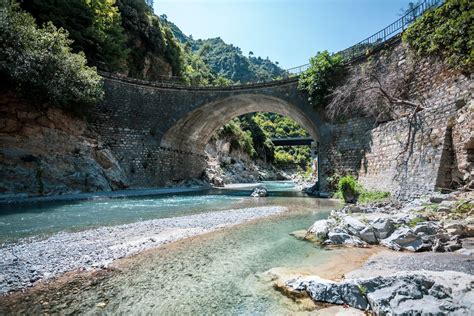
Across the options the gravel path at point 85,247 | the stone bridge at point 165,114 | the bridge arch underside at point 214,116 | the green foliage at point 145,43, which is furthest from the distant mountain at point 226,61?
the gravel path at point 85,247

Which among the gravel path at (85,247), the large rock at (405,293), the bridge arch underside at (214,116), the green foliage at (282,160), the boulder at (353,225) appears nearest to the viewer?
the large rock at (405,293)

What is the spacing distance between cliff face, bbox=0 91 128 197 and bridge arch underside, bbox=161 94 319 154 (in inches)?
314

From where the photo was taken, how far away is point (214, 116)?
28844 mm

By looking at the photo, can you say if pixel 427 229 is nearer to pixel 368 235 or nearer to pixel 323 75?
pixel 368 235

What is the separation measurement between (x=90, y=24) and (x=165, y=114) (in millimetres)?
9802

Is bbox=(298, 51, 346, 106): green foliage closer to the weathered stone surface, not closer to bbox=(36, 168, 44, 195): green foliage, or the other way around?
the weathered stone surface

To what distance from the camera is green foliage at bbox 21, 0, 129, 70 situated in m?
20.9

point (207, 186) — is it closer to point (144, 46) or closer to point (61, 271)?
point (144, 46)

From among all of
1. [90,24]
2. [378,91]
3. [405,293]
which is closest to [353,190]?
[378,91]

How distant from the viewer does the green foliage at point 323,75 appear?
60.4 feet

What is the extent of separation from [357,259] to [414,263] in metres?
0.97

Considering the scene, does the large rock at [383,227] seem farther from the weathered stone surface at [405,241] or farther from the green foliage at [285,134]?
the green foliage at [285,134]

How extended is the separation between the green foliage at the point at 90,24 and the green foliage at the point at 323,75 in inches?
691

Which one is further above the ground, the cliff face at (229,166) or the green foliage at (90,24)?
the green foliage at (90,24)
